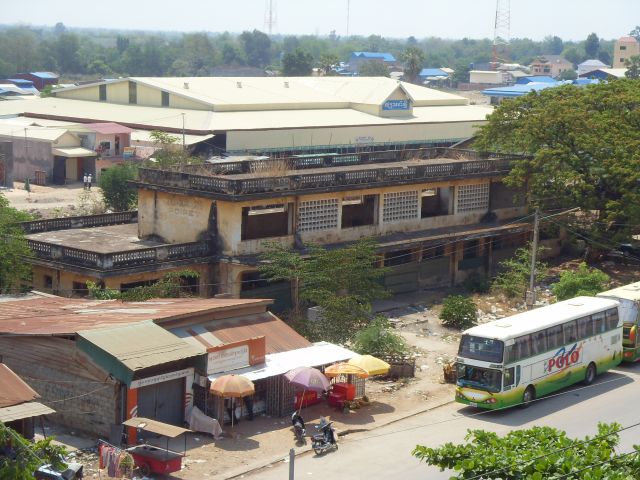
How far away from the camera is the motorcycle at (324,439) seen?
2448 centimetres

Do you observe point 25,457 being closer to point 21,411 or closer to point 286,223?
point 21,411

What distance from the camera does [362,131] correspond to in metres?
81.2

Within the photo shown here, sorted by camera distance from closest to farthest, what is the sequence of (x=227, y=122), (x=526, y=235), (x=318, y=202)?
(x=318, y=202), (x=526, y=235), (x=227, y=122)

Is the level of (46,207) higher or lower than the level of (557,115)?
lower

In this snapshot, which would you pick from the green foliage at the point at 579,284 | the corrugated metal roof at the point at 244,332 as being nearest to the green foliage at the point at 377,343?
the corrugated metal roof at the point at 244,332

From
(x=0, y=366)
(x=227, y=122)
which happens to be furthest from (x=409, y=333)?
(x=227, y=122)

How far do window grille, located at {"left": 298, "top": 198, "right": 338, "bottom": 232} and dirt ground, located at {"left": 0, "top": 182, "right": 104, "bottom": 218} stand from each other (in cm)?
2047

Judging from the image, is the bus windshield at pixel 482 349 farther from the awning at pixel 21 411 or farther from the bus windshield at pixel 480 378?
the awning at pixel 21 411

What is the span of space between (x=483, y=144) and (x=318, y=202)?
12.0 m

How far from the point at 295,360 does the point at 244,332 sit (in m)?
1.41

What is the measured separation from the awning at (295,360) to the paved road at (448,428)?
2.29 meters

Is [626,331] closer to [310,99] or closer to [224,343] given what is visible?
[224,343]

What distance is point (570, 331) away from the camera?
98.1ft

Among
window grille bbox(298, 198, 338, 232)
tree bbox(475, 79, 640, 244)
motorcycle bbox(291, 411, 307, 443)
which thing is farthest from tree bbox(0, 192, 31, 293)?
tree bbox(475, 79, 640, 244)
